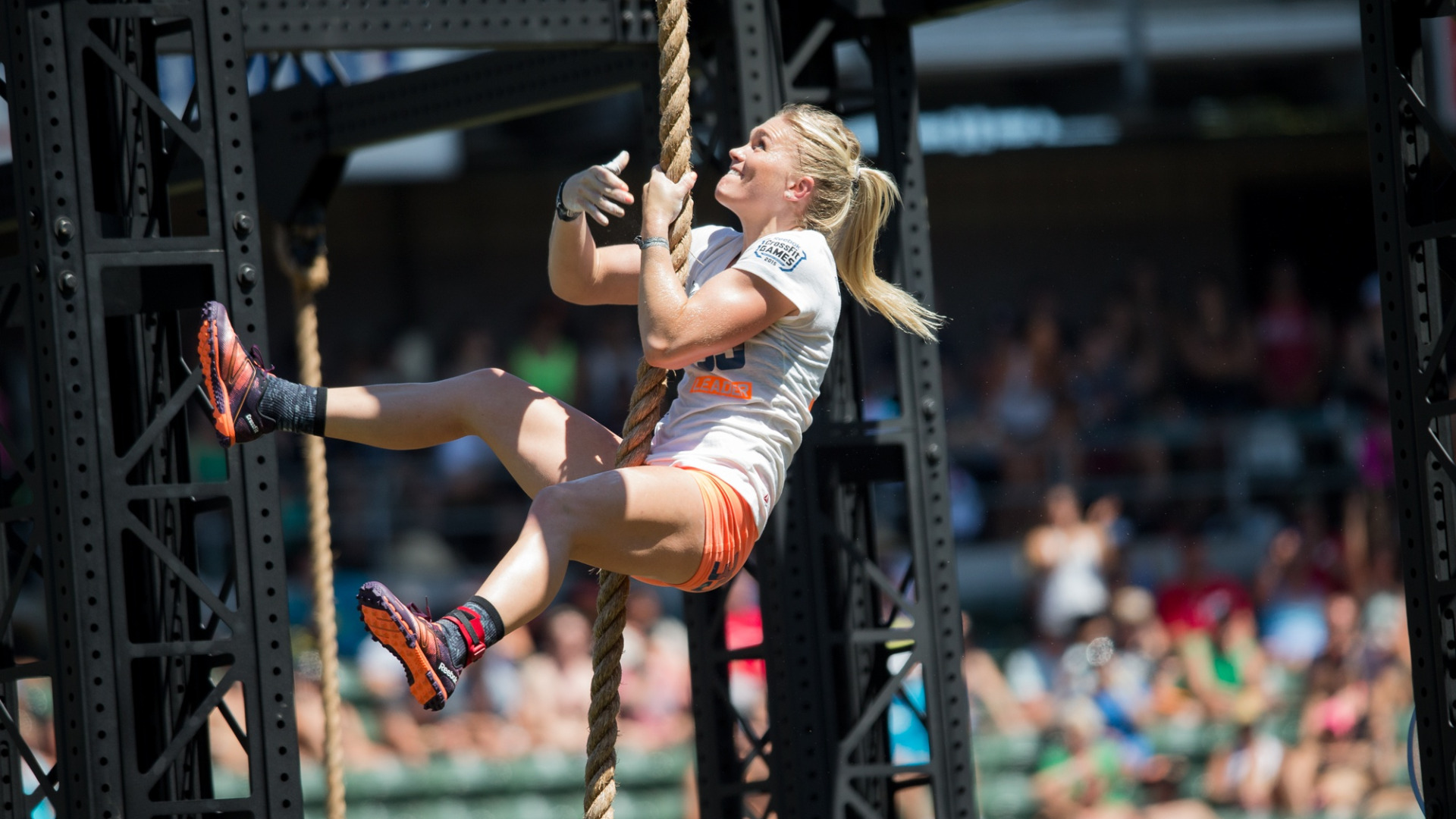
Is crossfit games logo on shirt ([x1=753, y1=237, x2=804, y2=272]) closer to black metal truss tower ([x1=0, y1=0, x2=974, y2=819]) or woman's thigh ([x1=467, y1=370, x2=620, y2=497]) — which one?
woman's thigh ([x1=467, y1=370, x2=620, y2=497])

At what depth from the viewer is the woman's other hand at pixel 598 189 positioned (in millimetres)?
3957

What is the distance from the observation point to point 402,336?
13828mm

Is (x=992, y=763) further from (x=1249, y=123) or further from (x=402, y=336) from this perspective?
(x=1249, y=123)

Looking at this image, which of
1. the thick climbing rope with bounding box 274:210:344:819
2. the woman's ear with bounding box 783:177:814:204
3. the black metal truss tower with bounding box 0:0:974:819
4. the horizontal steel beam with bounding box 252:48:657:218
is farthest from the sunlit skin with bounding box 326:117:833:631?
the thick climbing rope with bounding box 274:210:344:819

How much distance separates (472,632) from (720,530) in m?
0.71

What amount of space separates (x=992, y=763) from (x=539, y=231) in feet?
23.5

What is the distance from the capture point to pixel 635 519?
378cm

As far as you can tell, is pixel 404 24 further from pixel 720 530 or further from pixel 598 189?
pixel 720 530

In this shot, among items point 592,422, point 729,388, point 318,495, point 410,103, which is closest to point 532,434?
point 592,422

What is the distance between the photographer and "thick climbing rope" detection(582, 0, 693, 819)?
3.99 m

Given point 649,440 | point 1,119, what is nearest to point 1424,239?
point 649,440

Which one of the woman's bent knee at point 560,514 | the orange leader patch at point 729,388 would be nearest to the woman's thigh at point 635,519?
the woman's bent knee at point 560,514

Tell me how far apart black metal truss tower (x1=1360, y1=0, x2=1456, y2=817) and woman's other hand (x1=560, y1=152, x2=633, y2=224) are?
2.16m

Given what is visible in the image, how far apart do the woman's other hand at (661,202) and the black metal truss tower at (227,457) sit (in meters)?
1.31
